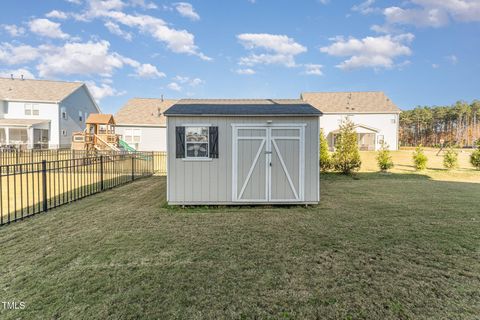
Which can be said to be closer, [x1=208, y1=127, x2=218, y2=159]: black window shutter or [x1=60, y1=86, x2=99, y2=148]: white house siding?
[x1=208, y1=127, x2=218, y2=159]: black window shutter

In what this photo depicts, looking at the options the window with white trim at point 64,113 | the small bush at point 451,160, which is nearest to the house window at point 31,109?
the window with white trim at point 64,113

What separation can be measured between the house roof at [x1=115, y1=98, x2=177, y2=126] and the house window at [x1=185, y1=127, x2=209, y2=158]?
744 inches

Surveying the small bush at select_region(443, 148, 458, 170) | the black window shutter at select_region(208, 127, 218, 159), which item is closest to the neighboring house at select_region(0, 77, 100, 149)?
the black window shutter at select_region(208, 127, 218, 159)

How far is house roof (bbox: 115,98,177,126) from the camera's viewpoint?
83.8ft

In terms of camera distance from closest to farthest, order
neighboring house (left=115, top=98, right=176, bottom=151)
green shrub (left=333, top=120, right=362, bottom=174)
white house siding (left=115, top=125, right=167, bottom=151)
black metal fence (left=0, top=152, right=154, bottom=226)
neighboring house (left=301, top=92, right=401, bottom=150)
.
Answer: black metal fence (left=0, top=152, right=154, bottom=226)
green shrub (left=333, top=120, right=362, bottom=174)
neighboring house (left=115, top=98, right=176, bottom=151)
white house siding (left=115, top=125, right=167, bottom=151)
neighboring house (left=301, top=92, right=401, bottom=150)

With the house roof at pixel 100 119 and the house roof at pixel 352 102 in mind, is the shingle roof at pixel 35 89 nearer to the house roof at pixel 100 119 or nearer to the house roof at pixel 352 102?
the house roof at pixel 100 119

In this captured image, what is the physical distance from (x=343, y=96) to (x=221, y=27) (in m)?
19.8

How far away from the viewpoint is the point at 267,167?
683 cm

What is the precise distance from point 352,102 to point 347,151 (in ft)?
64.6

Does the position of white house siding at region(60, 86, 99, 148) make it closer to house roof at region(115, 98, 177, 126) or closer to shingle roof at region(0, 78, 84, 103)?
shingle roof at region(0, 78, 84, 103)

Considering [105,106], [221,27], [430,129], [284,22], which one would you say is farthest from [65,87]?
[430,129]

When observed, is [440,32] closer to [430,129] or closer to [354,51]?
[354,51]

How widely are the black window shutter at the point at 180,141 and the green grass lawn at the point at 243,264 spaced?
1.45m

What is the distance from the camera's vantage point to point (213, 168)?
6828 mm
